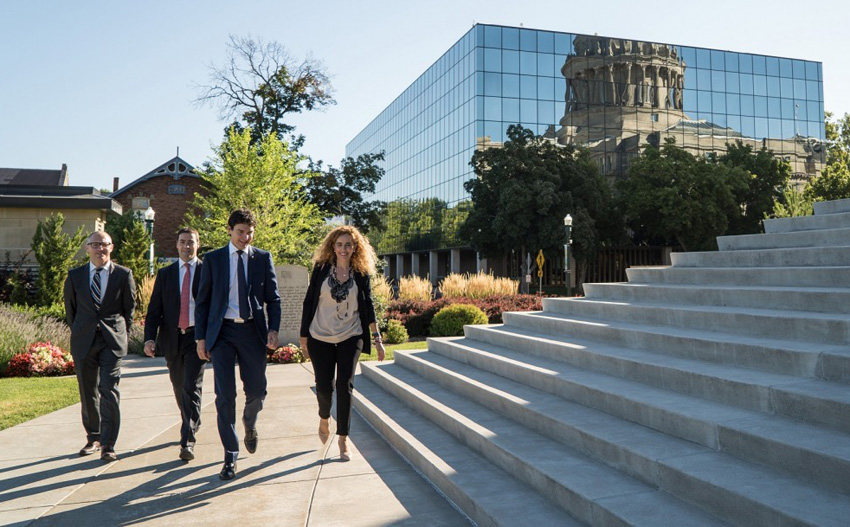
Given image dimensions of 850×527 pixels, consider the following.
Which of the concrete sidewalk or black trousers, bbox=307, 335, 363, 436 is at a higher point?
black trousers, bbox=307, 335, 363, 436

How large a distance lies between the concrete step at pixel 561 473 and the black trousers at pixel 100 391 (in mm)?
3111

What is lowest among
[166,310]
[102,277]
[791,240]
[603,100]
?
[166,310]

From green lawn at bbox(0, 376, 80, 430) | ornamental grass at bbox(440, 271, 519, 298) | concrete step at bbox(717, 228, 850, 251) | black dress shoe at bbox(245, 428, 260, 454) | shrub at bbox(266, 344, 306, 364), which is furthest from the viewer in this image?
ornamental grass at bbox(440, 271, 519, 298)

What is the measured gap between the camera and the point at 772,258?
7.82 metres

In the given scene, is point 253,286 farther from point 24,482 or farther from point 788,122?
point 788,122

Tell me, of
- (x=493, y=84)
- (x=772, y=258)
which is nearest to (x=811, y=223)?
(x=772, y=258)

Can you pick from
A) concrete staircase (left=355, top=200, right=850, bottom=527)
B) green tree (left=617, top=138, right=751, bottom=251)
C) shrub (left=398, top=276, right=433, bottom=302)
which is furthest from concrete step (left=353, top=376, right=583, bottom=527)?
green tree (left=617, top=138, right=751, bottom=251)

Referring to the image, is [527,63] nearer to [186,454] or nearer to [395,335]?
[395,335]

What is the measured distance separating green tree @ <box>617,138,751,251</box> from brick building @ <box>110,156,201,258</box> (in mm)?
30145

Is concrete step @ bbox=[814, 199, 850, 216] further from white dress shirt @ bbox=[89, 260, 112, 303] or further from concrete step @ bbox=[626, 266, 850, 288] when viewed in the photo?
white dress shirt @ bbox=[89, 260, 112, 303]

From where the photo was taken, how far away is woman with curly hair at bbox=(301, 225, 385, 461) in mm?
5422

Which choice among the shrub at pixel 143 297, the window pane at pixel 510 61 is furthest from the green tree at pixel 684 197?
the shrub at pixel 143 297

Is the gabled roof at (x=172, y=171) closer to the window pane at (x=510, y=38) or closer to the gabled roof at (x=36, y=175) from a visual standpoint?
the window pane at (x=510, y=38)

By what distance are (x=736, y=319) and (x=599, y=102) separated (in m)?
44.0
